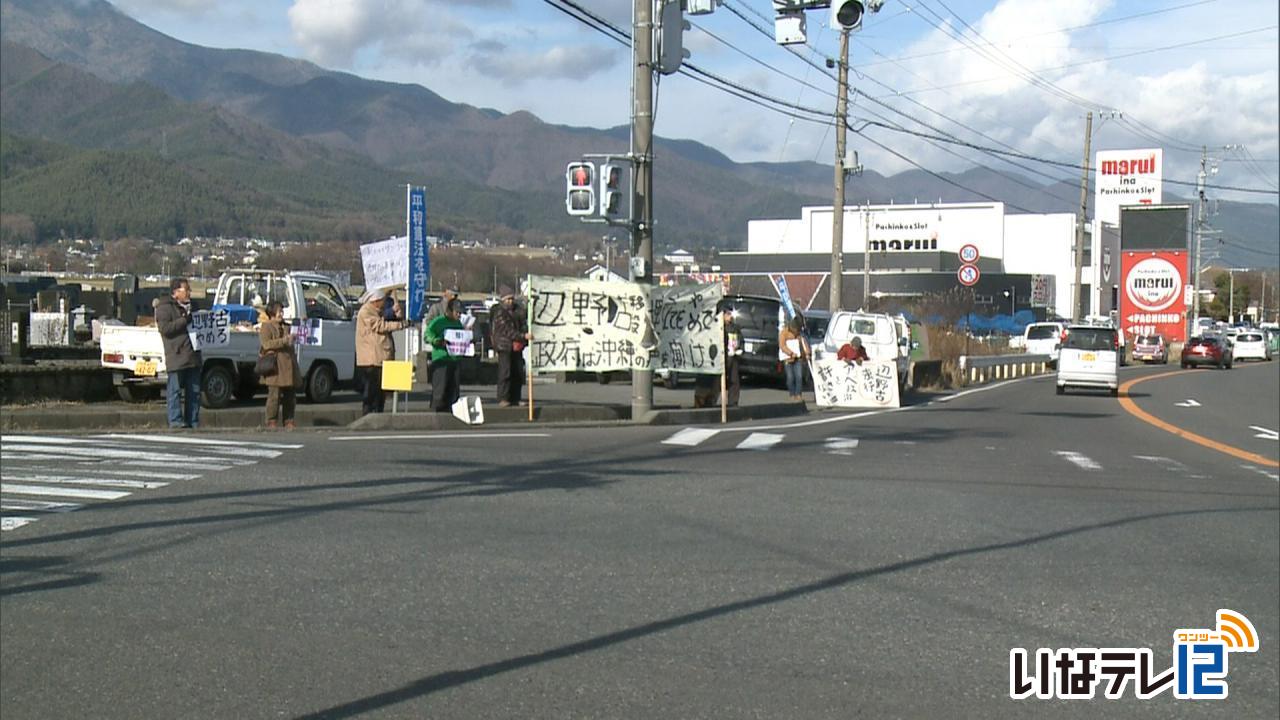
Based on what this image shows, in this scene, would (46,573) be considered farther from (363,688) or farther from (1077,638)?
(1077,638)

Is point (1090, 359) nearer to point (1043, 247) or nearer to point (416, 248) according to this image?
point (416, 248)

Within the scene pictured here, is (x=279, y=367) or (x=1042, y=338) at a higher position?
(x=1042, y=338)

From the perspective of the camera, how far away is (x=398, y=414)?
18.0m

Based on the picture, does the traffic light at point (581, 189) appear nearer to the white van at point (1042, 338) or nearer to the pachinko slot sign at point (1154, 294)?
the white van at point (1042, 338)

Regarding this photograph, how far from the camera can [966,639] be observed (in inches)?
289

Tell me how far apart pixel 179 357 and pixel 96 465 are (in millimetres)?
3252

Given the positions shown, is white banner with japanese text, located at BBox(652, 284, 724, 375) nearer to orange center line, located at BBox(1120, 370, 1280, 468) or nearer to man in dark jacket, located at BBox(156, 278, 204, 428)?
man in dark jacket, located at BBox(156, 278, 204, 428)

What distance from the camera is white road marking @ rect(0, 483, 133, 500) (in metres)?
11.4

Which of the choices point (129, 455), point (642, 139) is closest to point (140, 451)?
point (129, 455)

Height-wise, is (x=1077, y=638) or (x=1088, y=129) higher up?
(x=1088, y=129)

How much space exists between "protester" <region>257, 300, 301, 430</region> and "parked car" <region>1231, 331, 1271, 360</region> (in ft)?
208

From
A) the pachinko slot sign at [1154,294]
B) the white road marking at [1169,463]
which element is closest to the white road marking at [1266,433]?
the white road marking at [1169,463]

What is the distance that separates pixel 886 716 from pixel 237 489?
25.1ft

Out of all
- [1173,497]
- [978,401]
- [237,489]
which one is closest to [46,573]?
[237,489]
